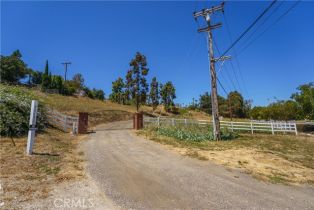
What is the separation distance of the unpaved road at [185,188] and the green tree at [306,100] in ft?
123

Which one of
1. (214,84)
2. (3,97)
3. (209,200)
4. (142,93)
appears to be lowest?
(209,200)

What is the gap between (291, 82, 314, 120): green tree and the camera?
37.8 metres

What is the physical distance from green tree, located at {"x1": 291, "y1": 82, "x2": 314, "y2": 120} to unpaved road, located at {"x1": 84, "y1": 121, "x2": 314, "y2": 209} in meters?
37.6

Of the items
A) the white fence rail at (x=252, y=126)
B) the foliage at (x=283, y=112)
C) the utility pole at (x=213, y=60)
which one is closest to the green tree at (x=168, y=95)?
the foliage at (x=283, y=112)

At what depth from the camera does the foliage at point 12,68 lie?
48688 millimetres

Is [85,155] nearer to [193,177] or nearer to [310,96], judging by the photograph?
[193,177]

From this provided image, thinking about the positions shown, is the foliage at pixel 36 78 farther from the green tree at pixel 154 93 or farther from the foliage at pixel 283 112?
the foliage at pixel 283 112

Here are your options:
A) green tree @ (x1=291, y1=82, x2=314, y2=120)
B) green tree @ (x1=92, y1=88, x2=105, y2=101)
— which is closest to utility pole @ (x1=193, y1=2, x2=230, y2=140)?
green tree @ (x1=291, y1=82, x2=314, y2=120)

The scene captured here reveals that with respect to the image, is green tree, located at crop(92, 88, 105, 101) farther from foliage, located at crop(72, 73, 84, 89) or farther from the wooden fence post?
the wooden fence post

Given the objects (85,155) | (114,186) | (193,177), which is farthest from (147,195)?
(85,155)

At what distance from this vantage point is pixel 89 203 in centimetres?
472

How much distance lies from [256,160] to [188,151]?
10.3 ft

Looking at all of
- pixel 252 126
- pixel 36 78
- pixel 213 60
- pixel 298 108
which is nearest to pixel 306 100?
pixel 298 108

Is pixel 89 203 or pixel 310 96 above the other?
pixel 310 96
